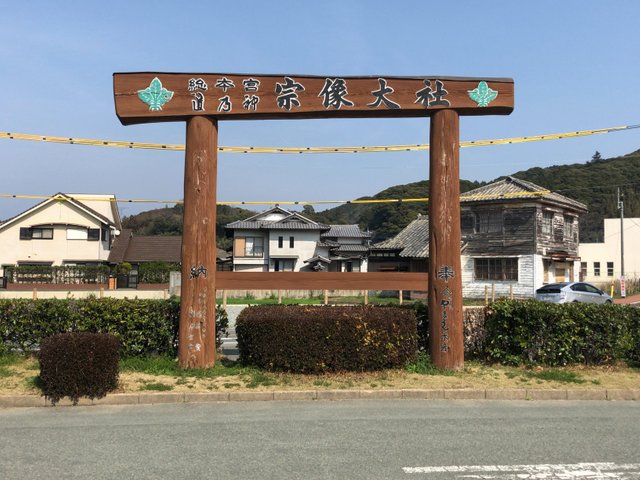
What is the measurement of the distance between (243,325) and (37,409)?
3.10 metres

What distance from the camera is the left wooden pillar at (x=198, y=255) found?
330 inches

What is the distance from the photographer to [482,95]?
343 inches

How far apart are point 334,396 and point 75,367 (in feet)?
11.8

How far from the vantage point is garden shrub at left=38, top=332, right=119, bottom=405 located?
22.3ft

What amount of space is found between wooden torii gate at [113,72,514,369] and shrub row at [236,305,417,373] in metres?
0.79

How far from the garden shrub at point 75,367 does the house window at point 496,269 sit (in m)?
28.6

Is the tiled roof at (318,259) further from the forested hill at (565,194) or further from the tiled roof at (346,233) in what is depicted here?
the forested hill at (565,194)

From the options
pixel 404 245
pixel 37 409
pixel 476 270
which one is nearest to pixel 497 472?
pixel 37 409

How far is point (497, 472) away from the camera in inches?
179

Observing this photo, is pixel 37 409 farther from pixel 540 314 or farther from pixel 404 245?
pixel 404 245

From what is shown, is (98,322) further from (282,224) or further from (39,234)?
(282,224)

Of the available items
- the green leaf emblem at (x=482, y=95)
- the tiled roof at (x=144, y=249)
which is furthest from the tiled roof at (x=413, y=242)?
the green leaf emblem at (x=482, y=95)

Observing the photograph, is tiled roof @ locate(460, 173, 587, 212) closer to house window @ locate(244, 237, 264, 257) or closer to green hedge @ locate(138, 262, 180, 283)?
house window @ locate(244, 237, 264, 257)

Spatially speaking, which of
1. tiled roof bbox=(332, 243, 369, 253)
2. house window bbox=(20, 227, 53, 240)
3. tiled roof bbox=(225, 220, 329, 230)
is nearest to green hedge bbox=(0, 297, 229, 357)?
house window bbox=(20, 227, 53, 240)
